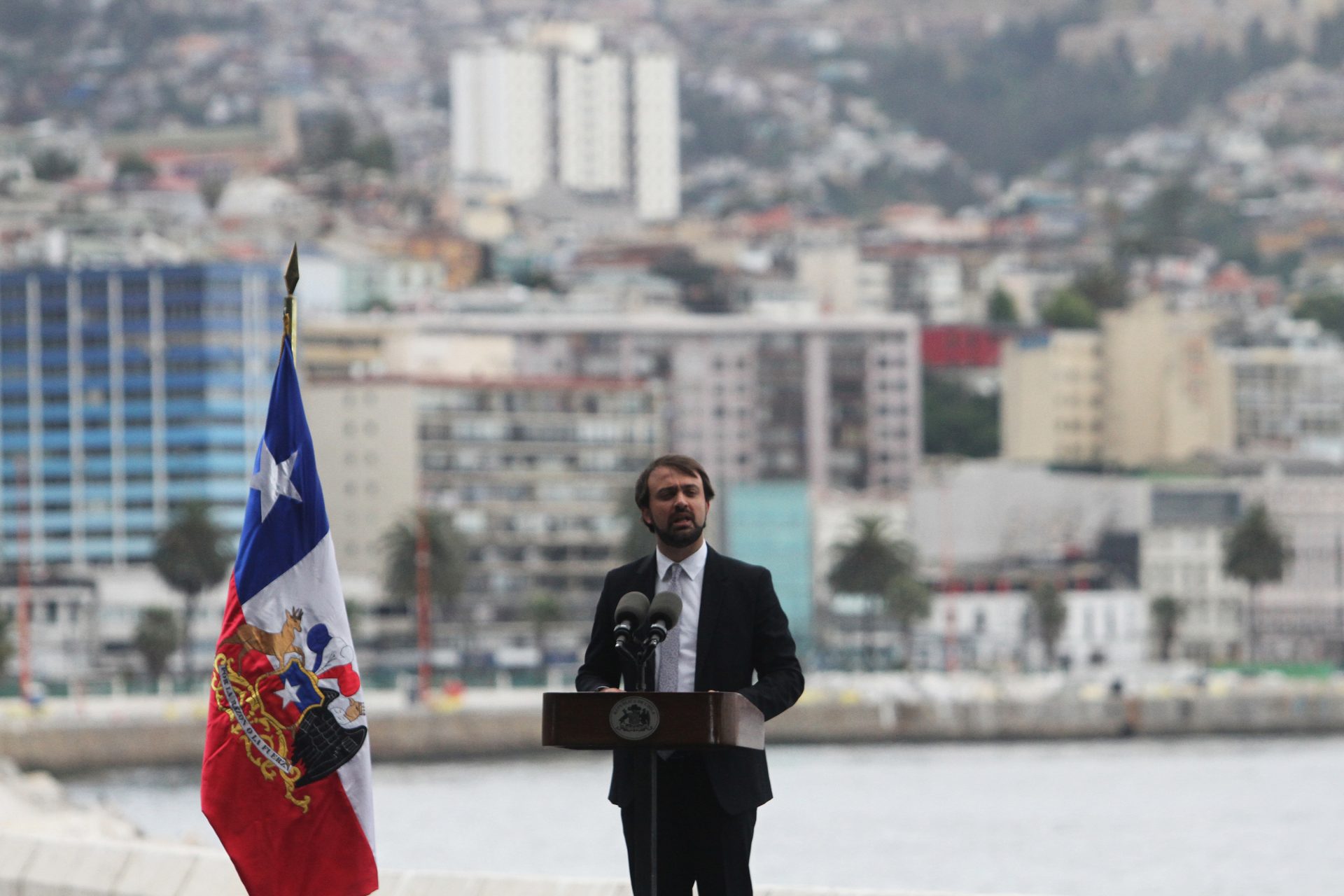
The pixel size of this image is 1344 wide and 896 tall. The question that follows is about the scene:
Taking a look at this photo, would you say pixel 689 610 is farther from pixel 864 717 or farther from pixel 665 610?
pixel 864 717

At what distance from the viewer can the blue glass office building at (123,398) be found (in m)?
116

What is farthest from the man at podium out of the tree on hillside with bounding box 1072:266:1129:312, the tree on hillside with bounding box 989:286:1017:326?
the tree on hillside with bounding box 989:286:1017:326

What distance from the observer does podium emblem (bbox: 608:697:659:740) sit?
7.62 m

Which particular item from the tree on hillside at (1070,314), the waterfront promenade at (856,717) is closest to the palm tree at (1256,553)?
the waterfront promenade at (856,717)

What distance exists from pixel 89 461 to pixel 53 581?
8353mm

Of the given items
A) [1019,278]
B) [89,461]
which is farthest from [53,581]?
[1019,278]

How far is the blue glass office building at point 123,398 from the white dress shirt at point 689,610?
10682cm

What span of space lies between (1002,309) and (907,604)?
217 feet

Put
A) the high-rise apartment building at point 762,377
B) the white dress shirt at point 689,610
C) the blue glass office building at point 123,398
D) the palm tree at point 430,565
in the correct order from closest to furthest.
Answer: the white dress shirt at point 689,610 → the palm tree at point 430,565 → the blue glass office building at point 123,398 → the high-rise apartment building at point 762,377

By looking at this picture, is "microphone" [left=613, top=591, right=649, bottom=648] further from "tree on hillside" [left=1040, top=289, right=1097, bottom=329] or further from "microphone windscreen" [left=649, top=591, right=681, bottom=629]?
"tree on hillside" [left=1040, top=289, right=1097, bottom=329]

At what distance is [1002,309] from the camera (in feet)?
559

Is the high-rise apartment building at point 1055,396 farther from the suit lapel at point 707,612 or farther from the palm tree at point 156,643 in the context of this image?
the suit lapel at point 707,612

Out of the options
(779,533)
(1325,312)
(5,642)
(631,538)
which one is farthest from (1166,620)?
(1325,312)

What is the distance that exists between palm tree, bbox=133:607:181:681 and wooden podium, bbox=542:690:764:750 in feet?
295
